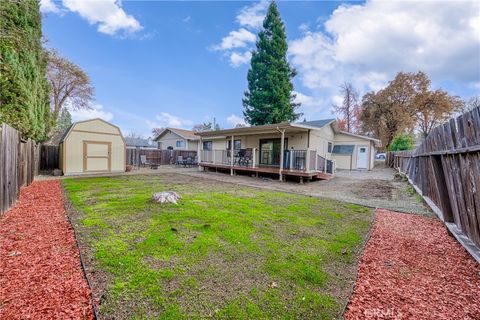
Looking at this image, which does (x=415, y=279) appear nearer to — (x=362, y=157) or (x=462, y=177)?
(x=462, y=177)

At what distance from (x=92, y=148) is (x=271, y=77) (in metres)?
15.8

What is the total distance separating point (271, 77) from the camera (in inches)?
828

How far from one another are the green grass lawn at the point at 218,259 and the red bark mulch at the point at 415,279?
19 cm

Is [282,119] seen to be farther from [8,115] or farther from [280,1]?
[8,115]

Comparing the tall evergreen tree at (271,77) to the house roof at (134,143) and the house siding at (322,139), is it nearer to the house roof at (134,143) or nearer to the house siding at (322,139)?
the house siding at (322,139)

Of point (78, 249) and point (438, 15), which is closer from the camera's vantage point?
point (78, 249)

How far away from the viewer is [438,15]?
24.7 ft

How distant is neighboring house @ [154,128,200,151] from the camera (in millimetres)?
25845

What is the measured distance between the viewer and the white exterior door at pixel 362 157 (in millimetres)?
17562

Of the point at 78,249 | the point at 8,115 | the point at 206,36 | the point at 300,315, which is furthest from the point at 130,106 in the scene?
the point at 300,315

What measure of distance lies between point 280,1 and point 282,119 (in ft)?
38.6

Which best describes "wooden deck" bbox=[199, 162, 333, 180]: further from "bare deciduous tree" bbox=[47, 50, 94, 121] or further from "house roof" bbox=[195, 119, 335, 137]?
"bare deciduous tree" bbox=[47, 50, 94, 121]

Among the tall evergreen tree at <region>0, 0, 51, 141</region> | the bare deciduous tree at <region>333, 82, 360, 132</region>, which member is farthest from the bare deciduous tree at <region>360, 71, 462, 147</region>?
the tall evergreen tree at <region>0, 0, 51, 141</region>

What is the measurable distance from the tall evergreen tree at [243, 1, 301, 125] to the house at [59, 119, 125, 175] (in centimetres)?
1272
